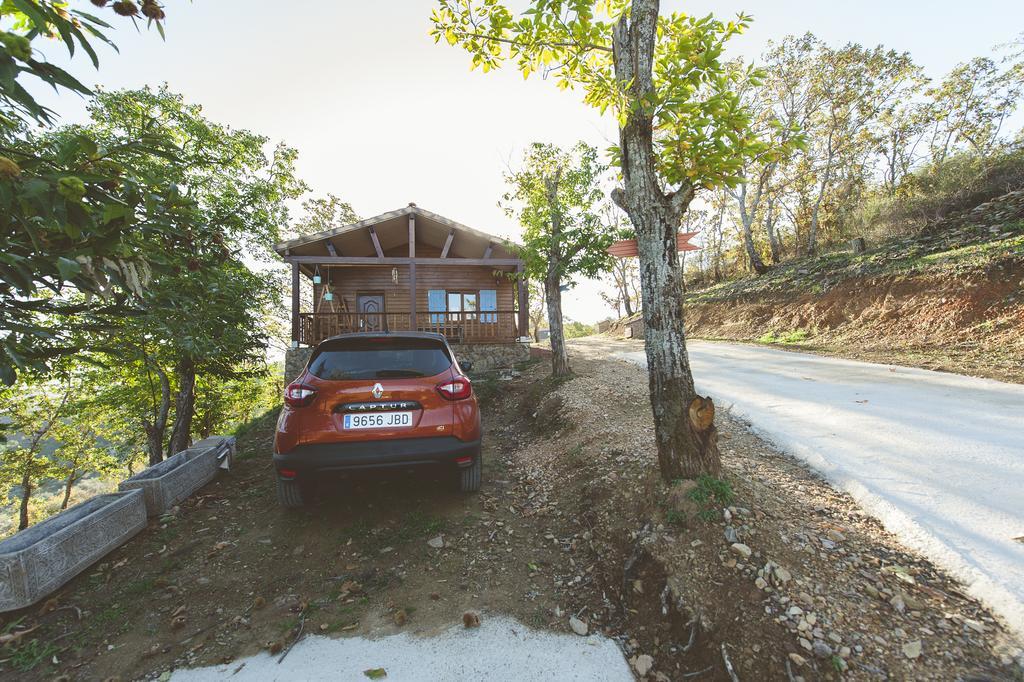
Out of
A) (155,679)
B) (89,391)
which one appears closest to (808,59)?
(155,679)

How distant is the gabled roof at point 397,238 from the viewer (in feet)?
43.8

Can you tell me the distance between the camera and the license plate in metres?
3.35

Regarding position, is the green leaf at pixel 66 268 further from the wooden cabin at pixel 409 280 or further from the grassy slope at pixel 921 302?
the wooden cabin at pixel 409 280

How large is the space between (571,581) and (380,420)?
6.37ft

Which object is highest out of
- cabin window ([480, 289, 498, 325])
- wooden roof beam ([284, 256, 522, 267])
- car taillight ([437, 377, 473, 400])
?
wooden roof beam ([284, 256, 522, 267])

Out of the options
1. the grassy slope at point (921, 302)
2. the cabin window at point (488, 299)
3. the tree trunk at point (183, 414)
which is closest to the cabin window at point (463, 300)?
the cabin window at point (488, 299)

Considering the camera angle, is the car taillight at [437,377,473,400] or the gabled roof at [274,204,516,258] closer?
the car taillight at [437,377,473,400]

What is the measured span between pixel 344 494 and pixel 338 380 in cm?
154

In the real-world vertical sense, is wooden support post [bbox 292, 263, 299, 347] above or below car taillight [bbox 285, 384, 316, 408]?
above

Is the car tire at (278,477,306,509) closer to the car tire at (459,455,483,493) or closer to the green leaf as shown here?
the car tire at (459,455,483,493)

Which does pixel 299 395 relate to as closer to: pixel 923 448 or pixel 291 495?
pixel 291 495

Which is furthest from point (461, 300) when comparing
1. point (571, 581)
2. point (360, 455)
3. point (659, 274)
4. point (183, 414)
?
point (571, 581)

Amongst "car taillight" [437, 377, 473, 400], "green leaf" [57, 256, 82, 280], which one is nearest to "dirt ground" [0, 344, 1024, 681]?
"car taillight" [437, 377, 473, 400]

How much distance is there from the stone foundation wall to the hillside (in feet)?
26.0
